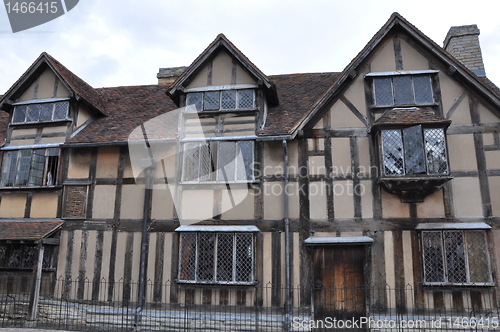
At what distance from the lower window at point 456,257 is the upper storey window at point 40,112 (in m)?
12.4

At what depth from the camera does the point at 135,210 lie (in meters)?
12.8

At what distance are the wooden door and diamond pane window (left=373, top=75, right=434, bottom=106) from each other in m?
4.54

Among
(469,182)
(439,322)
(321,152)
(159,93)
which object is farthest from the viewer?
(159,93)

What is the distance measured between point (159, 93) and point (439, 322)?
12.7 m

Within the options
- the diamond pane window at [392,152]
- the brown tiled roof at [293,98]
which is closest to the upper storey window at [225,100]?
the brown tiled roof at [293,98]

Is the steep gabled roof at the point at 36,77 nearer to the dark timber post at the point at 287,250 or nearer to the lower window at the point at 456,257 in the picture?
the dark timber post at the point at 287,250

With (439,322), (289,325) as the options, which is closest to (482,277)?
(439,322)

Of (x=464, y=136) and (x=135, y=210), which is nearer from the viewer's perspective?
(x=464, y=136)

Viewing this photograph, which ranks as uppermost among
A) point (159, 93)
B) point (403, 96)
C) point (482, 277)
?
point (159, 93)

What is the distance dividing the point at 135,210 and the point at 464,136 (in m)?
10.1

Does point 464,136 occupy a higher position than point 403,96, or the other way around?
point 403,96

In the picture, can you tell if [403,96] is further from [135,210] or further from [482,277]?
[135,210]

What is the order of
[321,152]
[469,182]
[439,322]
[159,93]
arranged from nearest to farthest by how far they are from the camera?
1. [439,322]
2. [469,182]
3. [321,152]
4. [159,93]
